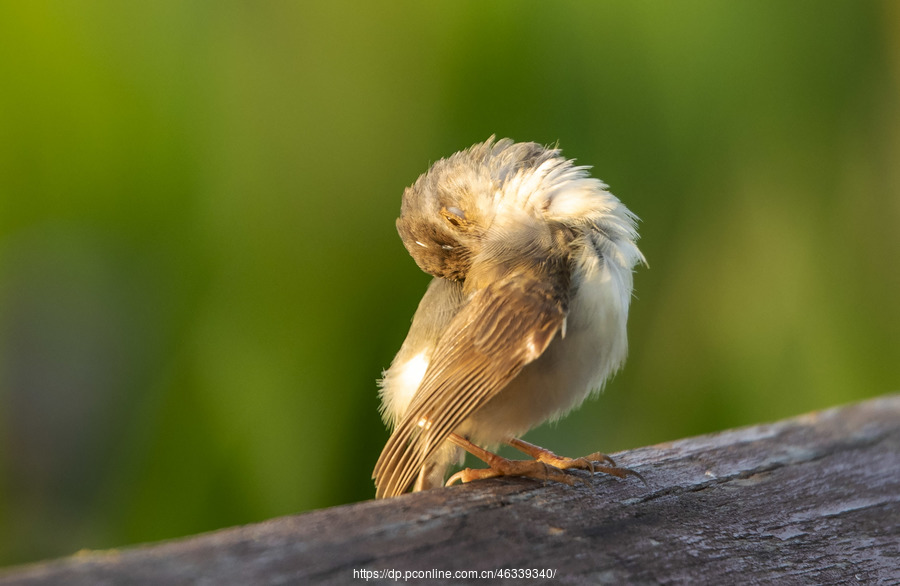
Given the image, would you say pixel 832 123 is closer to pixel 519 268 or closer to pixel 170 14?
pixel 519 268

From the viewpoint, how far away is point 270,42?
3.68 meters

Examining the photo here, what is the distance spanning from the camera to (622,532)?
1.83m

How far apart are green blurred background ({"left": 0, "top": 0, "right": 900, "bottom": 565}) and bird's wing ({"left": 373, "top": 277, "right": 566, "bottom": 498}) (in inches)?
45.3

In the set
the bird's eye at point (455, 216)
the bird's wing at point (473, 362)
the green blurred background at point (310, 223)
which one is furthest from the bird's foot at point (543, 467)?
the green blurred background at point (310, 223)

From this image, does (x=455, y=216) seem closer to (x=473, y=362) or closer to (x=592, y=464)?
(x=473, y=362)

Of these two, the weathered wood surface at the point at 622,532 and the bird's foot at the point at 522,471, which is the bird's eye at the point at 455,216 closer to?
the bird's foot at the point at 522,471

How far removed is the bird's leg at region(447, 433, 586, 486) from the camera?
2248 mm

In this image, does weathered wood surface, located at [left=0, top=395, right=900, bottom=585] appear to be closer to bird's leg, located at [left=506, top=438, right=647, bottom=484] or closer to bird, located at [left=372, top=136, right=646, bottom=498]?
bird's leg, located at [left=506, top=438, right=647, bottom=484]

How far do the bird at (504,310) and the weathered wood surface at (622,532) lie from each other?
0.25m

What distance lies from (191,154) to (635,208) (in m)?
2.02

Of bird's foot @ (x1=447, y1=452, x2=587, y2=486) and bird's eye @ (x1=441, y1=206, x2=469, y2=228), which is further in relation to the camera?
bird's eye @ (x1=441, y1=206, x2=469, y2=228)

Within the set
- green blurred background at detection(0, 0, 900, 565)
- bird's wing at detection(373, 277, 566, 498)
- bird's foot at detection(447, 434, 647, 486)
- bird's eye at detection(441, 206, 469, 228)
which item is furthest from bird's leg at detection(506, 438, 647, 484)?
green blurred background at detection(0, 0, 900, 565)

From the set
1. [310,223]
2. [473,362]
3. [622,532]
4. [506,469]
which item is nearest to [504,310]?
[473,362]

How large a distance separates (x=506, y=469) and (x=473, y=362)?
32 cm
